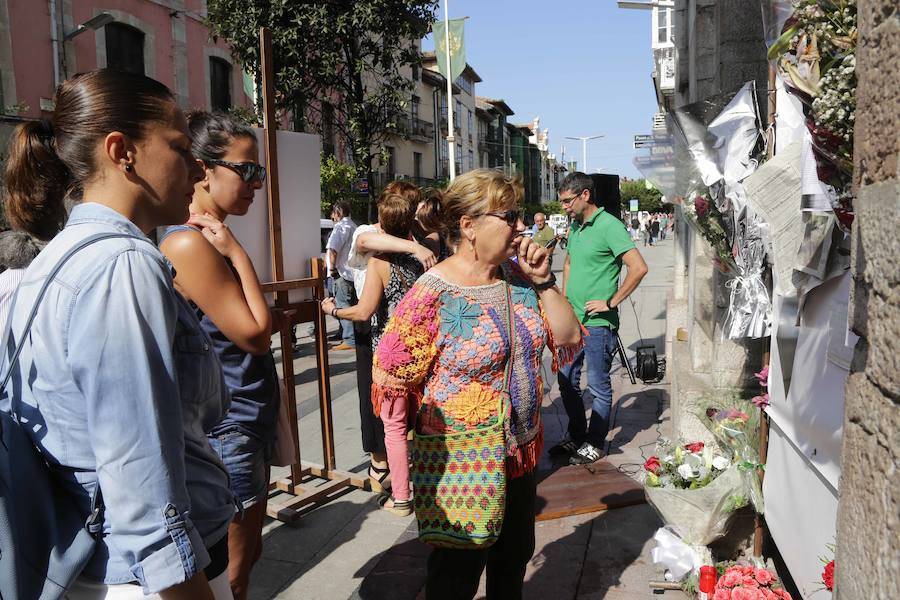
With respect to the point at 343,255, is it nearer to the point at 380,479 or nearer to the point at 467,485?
the point at 380,479

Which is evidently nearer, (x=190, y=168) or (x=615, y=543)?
(x=190, y=168)

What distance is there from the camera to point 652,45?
2538 centimetres

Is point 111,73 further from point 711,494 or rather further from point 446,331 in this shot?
point 711,494

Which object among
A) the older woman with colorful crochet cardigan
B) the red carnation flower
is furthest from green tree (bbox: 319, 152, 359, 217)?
the red carnation flower

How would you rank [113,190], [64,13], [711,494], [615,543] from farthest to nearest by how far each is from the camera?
[64,13]
[615,543]
[711,494]
[113,190]

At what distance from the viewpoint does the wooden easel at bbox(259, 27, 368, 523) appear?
370 cm

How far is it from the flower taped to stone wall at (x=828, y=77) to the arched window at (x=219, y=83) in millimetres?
20280

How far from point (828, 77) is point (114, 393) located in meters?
1.61

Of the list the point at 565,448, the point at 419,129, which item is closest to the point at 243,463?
the point at 565,448

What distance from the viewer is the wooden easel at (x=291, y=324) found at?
370 cm

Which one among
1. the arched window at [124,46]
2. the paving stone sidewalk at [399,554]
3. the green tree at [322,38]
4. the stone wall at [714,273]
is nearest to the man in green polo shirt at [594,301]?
the paving stone sidewalk at [399,554]

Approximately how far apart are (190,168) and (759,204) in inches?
73.3

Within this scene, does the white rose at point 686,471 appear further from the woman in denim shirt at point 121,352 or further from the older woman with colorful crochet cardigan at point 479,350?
the woman in denim shirt at point 121,352

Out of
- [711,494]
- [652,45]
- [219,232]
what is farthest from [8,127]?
[652,45]
